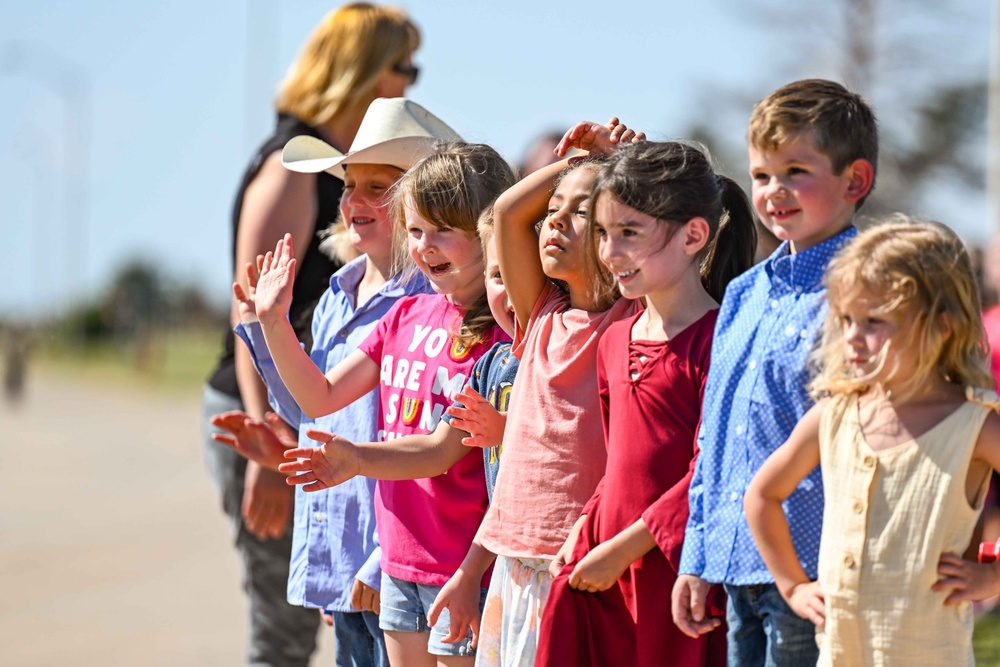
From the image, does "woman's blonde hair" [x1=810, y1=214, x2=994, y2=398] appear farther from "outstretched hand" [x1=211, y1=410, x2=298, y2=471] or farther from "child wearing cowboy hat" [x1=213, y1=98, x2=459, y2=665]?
"outstretched hand" [x1=211, y1=410, x2=298, y2=471]

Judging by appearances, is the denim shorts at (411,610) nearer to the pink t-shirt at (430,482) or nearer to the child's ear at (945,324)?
the pink t-shirt at (430,482)

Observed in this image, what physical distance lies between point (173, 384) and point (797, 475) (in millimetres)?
42899

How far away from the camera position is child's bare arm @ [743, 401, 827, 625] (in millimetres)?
2564

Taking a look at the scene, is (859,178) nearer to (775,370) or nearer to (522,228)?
(775,370)

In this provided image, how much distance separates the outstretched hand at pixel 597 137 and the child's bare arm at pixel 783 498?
91 centimetres

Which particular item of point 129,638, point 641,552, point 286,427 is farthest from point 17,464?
point 641,552

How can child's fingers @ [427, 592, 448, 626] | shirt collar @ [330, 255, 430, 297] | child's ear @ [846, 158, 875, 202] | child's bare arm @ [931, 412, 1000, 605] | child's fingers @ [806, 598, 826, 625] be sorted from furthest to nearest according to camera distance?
shirt collar @ [330, 255, 430, 297]
child's fingers @ [427, 592, 448, 626]
child's ear @ [846, 158, 875, 202]
child's fingers @ [806, 598, 826, 625]
child's bare arm @ [931, 412, 1000, 605]

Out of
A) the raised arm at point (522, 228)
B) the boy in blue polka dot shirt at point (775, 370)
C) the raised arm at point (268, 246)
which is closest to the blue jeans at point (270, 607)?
the raised arm at point (268, 246)

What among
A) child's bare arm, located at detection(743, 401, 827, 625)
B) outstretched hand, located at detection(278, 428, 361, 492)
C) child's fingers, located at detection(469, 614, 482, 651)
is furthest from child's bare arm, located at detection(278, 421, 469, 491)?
child's bare arm, located at detection(743, 401, 827, 625)

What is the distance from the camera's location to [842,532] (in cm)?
249

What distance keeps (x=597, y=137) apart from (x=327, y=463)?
3.29 ft

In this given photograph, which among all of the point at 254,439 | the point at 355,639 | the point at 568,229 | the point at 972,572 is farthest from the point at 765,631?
the point at 254,439

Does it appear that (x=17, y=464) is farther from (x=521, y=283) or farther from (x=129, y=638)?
(x=521, y=283)

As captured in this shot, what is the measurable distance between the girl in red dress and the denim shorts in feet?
1.56
